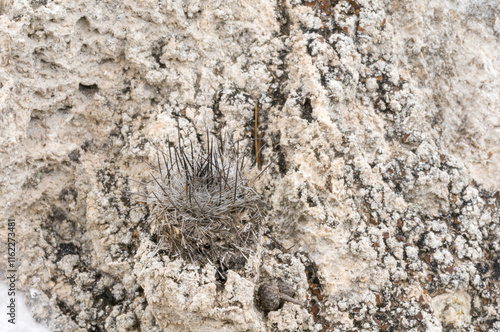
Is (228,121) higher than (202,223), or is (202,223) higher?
(228,121)

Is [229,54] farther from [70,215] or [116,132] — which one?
[70,215]

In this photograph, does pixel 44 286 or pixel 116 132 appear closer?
pixel 44 286

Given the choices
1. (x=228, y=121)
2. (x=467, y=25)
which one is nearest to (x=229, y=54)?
(x=228, y=121)

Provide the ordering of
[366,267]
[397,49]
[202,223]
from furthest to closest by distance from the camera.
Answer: [397,49], [366,267], [202,223]

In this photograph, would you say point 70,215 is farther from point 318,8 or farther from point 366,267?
point 318,8

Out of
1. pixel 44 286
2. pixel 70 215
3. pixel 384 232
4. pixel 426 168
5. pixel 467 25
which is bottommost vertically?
pixel 44 286

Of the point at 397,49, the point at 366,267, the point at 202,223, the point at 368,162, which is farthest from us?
the point at 397,49
